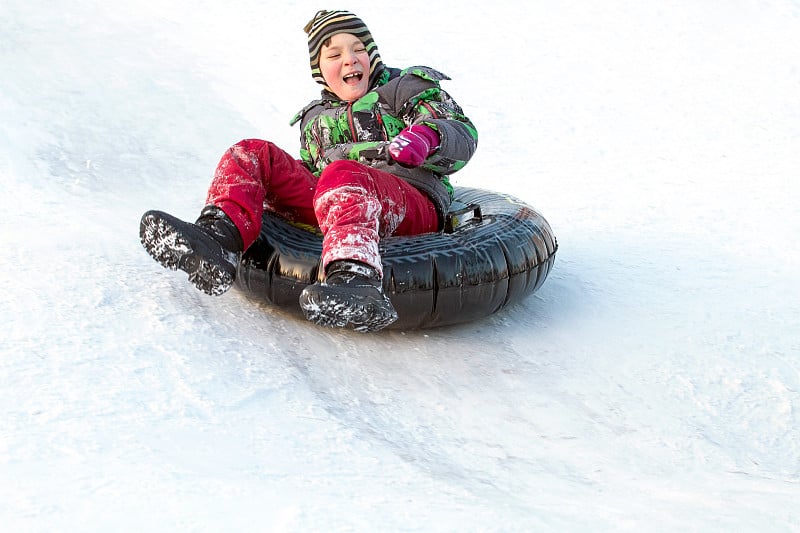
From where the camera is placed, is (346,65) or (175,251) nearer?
(175,251)

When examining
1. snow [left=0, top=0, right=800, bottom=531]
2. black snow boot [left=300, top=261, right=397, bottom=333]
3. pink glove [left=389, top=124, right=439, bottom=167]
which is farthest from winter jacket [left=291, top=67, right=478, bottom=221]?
black snow boot [left=300, top=261, right=397, bottom=333]

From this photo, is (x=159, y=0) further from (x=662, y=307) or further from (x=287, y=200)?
(x=662, y=307)

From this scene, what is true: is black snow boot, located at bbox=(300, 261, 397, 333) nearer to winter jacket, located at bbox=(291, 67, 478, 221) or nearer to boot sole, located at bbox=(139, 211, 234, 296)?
boot sole, located at bbox=(139, 211, 234, 296)

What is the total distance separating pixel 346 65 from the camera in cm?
301

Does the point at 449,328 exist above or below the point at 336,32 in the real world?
below

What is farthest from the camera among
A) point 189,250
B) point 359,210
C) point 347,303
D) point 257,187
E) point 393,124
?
point 393,124

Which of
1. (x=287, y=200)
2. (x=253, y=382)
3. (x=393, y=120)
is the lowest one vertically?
(x=253, y=382)

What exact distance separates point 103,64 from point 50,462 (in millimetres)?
4169

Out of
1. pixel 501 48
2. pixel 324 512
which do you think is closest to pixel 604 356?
pixel 324 512

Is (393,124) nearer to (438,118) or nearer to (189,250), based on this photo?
(438,118)

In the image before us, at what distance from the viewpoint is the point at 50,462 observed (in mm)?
1677

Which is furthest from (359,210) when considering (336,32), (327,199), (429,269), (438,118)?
(336,32)

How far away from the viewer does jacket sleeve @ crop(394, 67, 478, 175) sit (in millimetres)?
2787

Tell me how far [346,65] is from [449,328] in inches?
37.8
